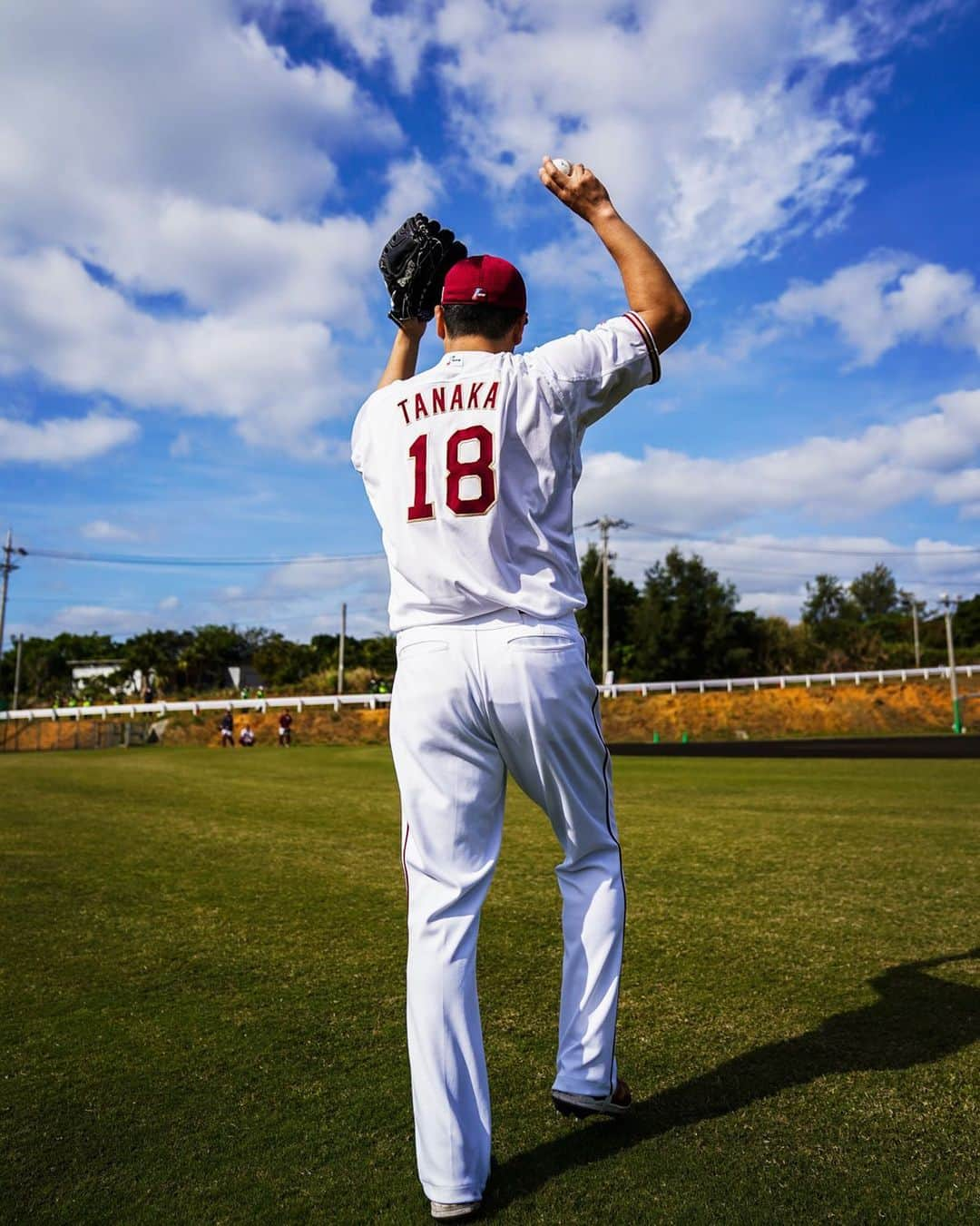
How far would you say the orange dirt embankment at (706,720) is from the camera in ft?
131

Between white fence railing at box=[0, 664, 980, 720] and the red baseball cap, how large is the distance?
40.0 m

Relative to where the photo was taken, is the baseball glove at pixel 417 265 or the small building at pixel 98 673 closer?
the baseball glove at pixel 417 265

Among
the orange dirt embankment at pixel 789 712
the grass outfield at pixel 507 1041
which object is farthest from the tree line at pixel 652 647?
the grass outfield at pixel 507 1041

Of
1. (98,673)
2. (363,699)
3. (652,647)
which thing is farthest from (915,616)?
(98,673)

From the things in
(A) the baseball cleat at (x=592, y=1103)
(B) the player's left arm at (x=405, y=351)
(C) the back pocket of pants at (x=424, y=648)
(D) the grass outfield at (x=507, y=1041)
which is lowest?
(D) the grass outfield at (x=507, y=1041)

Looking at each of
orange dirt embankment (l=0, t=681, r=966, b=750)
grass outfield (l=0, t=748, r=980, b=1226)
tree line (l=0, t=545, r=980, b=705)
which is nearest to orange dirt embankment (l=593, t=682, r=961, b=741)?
orange dirt embankment (l=0, t=681, r=966, b=750)

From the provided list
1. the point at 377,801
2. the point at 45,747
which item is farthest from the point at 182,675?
the point at 377,801

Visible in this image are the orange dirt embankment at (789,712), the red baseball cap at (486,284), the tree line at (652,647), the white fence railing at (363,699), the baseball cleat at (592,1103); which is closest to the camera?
the baseball cleat at (592,1103)

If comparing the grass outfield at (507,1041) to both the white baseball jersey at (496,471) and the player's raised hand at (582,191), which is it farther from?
the player's raised hand at (582,191)

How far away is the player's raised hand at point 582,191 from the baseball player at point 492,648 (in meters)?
0.10

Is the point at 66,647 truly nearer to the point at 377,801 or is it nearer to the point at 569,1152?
the point at 377,801

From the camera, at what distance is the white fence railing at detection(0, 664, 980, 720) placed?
44000 mm

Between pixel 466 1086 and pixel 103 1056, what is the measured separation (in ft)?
4.73

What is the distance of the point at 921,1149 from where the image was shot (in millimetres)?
2221
